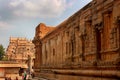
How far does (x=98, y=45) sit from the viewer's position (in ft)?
49.5

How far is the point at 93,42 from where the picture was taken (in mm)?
15781

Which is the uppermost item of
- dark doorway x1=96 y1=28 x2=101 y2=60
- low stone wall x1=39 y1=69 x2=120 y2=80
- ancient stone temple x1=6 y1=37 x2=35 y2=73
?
ancient stone temple x1=6 y1=37 x2=35 y2=73

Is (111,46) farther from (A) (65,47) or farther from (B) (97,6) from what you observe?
(A) (65,47)

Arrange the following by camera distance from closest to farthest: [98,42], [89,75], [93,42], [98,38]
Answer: [89,75]
[98,42]
[98,38]
[93,42]

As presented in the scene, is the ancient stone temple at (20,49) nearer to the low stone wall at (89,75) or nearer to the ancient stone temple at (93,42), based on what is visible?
the ancient stone temple at (93,42)

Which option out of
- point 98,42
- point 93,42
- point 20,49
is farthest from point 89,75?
point 20,49

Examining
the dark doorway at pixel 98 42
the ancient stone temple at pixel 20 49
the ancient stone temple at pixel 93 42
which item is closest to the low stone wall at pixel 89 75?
the ancient stone temple at pixel 93 42

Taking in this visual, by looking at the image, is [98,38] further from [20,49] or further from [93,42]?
[20,49]

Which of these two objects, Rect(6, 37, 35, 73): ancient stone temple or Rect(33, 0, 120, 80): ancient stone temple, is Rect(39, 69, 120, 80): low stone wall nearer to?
Rect(33, 0, 120, 80): ancient stone temple

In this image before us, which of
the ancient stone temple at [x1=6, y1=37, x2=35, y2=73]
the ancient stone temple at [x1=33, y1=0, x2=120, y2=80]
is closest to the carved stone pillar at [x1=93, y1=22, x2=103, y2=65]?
the ancient stone temple at [x1=33, y1=0, x2=120, y2=80]

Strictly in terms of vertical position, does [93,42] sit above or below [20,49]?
below

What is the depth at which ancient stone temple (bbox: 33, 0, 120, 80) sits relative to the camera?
1281 centimetres

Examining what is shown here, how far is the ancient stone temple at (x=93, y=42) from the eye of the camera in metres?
12.8

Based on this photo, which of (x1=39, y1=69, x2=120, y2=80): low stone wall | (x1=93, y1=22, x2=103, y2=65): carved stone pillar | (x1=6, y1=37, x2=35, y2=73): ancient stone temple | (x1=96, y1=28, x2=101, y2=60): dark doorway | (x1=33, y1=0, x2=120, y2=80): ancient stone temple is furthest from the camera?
(x1=6, y1=37, x2=35, y2=73): ancient stone temple
